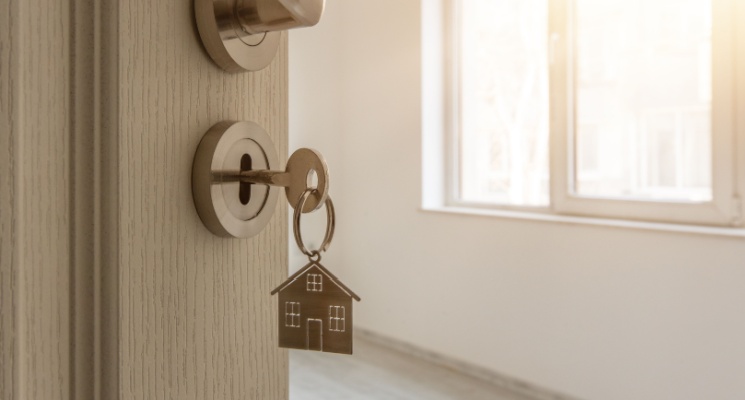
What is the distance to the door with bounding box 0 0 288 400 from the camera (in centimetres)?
25

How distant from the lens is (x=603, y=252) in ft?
8.18

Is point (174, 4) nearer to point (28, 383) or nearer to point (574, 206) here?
point (28, 383)

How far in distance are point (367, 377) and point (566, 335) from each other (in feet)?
3.07

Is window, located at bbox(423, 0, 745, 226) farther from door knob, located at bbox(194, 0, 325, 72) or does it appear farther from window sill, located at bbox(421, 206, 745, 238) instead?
door knob, located at bbox(194, 0, 325, 72)

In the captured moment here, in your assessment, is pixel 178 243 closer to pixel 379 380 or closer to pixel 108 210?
pixel 108 210

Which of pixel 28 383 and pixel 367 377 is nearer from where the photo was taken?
pixel 28 383

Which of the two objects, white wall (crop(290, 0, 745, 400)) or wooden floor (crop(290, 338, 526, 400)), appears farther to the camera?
wooden floor (crop(290, 338, 526, 400))

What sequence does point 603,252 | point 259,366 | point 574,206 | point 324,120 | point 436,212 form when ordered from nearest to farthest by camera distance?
1. point 259,366
2. point 603,252
3. point 574,206
4. point 436,212
5. point 324,120

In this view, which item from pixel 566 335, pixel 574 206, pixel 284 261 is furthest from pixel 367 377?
pixel 284 261

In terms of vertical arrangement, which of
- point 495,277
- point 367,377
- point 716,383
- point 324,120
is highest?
point 324,120

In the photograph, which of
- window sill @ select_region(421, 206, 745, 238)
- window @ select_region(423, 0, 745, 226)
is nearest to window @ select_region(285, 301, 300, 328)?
window sill @ select_region(421, 206, 745, 238)

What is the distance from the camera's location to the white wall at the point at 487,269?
7.30 feet

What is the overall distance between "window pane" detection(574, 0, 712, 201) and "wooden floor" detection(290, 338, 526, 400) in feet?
3.31

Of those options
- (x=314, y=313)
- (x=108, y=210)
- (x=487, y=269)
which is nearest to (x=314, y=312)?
(x=314, y=313)
